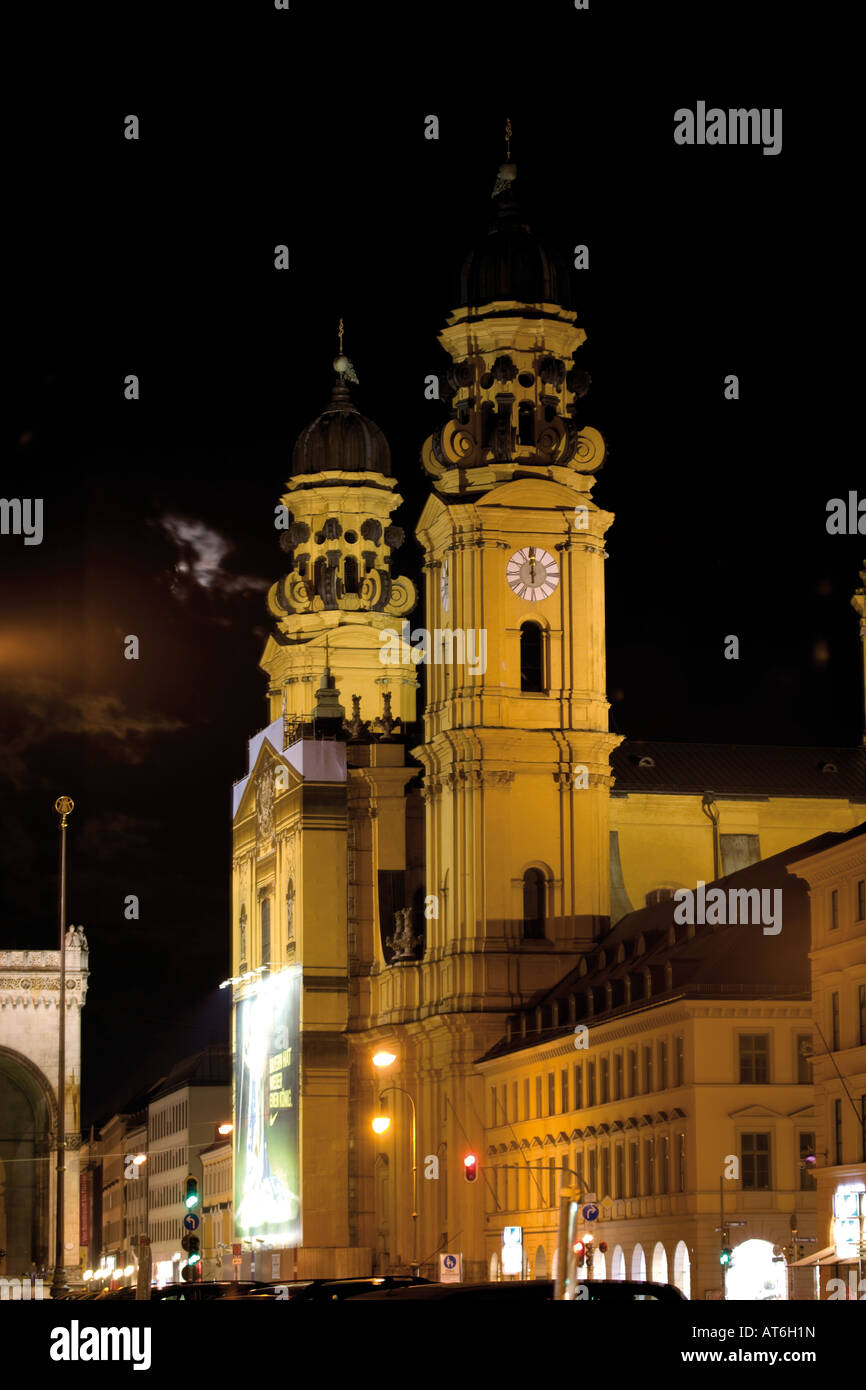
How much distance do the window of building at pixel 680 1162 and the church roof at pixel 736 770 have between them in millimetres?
40250

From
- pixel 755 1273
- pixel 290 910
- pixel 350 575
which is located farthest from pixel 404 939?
pixel 755 1273

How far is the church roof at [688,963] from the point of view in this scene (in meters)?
84.8

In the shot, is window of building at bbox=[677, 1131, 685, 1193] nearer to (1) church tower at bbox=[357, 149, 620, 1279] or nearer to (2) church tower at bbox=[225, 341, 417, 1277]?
(1) church tower at bbox=[357, 149, 620, 1279]

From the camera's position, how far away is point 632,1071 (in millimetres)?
91875

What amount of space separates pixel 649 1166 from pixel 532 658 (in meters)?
31.1

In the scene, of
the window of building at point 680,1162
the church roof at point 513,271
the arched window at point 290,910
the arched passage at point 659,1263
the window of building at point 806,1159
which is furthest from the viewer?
the arched window at point 290,910

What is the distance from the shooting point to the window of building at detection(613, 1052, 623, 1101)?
93125 mm

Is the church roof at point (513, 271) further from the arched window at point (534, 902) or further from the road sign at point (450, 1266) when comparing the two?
the road sign at point (450, 1266)

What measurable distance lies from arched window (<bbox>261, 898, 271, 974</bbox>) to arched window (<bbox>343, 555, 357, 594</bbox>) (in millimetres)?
19956

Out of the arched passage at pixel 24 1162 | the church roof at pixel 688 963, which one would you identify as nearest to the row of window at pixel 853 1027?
the church roof at pixel 688 963

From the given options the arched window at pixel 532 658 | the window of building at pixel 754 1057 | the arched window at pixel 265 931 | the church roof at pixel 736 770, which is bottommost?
the window of building at pixel 754 1057

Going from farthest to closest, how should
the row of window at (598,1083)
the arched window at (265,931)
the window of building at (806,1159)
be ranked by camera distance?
the arched window at (265,931) → the row of window at (598,1083) → the window of building at (806,1159)

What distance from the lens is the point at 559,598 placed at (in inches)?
4505

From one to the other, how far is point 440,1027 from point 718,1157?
99.7 ft
